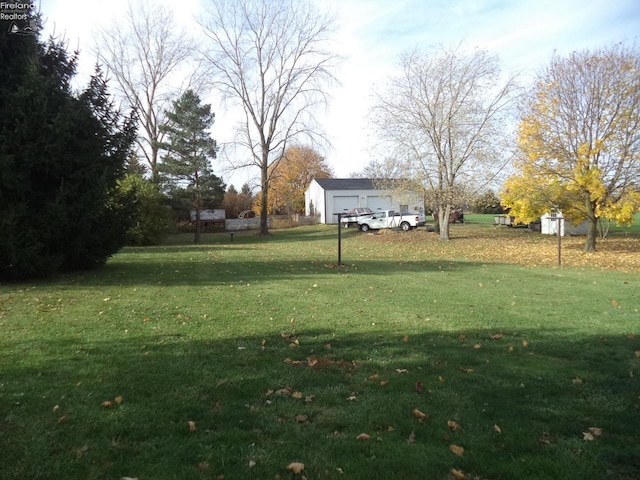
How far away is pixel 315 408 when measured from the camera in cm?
402

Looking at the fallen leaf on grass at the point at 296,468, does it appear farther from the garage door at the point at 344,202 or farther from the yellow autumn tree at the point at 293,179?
the yellow autumn tree at the point at 293,179

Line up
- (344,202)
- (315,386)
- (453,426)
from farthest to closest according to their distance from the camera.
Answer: (344,202) < (315,386) < (453,426)

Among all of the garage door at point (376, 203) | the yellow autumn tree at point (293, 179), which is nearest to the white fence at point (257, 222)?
the garage door at point (376, 203)

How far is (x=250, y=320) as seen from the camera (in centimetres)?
728

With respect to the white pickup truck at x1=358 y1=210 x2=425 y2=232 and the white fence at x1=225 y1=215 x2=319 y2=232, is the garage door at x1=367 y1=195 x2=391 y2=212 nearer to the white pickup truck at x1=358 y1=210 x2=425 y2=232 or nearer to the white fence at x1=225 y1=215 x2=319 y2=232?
the white fence at x1=225 y1=215 x2=319 y2=232

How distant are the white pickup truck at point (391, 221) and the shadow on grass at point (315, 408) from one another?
2913 centimetres

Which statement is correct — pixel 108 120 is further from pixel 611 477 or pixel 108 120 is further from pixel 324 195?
pixel 324 195

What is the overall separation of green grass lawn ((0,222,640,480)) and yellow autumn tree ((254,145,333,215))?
5455cm

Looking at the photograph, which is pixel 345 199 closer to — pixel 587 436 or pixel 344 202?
pixel 344 202

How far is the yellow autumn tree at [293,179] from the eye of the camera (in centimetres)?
6519


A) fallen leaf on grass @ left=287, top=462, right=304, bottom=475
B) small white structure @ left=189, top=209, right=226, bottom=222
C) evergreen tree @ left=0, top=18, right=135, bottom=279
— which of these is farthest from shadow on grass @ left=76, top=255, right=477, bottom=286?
small white structure @ left=189, top=209, right=226, bottom=222

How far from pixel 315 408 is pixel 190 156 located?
34.0 metres

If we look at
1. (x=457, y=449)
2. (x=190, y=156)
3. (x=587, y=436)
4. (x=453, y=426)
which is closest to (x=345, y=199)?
(x=190, y=156)

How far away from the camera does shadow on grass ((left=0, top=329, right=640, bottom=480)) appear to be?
3.07 meters
